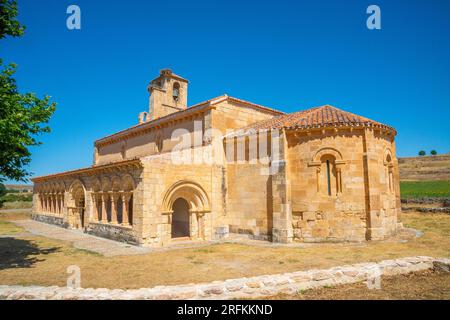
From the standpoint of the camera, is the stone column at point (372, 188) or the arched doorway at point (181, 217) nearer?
the stone column at point (372, 188)

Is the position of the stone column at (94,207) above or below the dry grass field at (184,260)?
above

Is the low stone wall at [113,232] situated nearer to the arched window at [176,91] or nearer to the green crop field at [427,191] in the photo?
the arched window at [176,91]

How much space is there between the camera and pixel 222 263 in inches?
379

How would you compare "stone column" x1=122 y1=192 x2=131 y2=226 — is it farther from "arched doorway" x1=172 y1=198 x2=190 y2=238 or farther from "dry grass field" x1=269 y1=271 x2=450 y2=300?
"dry grass field" x1=269 y1=271 x2=450 y2=300

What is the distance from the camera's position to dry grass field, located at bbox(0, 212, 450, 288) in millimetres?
7913

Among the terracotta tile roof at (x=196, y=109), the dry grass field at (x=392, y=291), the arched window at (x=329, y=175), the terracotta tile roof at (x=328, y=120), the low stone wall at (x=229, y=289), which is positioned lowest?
the dry grass field at (x=392, y=291)

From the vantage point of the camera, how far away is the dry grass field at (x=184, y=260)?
7.91 m

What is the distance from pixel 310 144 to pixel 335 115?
224 cm

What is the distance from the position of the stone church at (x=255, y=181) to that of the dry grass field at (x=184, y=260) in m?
1.34

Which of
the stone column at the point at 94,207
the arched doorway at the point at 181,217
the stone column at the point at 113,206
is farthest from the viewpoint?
the arched doorway at the point at 181,217

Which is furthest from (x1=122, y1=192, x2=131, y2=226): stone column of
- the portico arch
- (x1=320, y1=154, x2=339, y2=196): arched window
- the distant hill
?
the distant hill

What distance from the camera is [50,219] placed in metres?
23.8

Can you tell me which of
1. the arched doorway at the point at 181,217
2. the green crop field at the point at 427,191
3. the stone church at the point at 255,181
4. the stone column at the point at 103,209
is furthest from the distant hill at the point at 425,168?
the stone column at the point at 103,209

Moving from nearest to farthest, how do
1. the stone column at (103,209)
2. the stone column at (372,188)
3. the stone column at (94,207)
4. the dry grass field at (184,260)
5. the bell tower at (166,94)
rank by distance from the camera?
the dry grass field at (184,260), the stone column at (372,188), the stone column at (103,209), the stone column at (94,207), the bell tower at (166,94)
